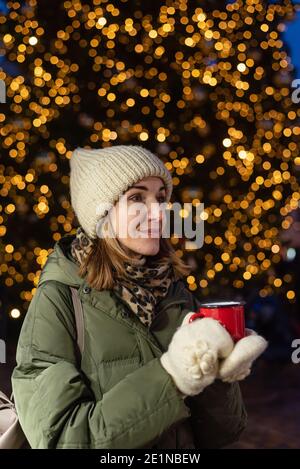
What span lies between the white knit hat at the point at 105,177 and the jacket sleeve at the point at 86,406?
0.52 meters

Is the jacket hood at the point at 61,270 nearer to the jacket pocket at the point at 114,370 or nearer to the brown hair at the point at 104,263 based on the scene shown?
the brown hair at the point at 104,263

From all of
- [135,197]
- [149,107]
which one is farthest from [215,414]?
[149,107]

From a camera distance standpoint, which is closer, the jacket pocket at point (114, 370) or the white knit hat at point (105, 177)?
the jacket pocket at point (114, 370)

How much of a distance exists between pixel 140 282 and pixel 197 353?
0.49 metres

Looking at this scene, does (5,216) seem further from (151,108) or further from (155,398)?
(155,398)

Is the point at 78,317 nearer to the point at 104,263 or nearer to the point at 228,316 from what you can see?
the point at 104,263

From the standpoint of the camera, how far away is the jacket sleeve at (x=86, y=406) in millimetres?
1955

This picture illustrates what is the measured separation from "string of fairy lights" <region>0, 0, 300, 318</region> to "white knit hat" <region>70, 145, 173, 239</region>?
3.92 metres

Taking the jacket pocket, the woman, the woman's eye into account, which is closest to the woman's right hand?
the woman

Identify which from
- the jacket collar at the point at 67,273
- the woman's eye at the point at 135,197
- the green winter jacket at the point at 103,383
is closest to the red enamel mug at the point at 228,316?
the green winter jacket at the point at 103,383

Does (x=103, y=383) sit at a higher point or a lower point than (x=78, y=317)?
lower

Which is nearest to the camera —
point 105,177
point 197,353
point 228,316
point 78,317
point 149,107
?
point 197,353

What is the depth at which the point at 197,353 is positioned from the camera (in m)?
1.92

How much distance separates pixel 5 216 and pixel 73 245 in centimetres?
465
